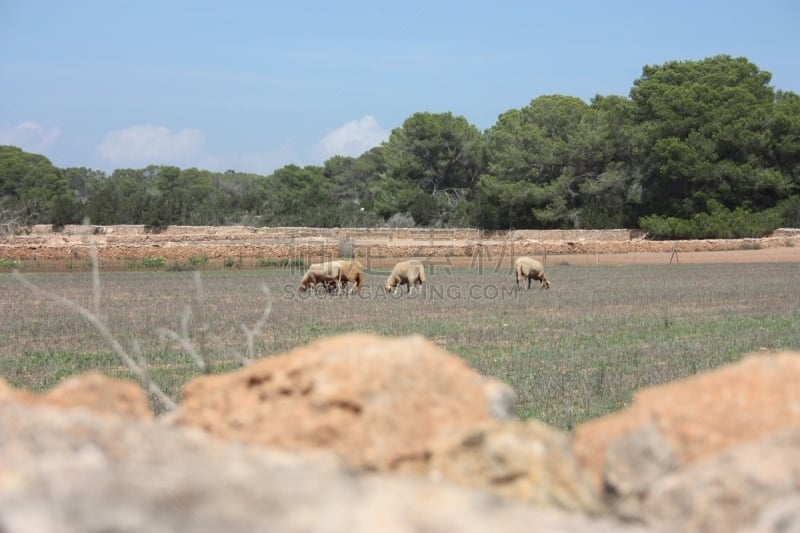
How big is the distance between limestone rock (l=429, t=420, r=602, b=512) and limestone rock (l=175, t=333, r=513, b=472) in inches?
5.2

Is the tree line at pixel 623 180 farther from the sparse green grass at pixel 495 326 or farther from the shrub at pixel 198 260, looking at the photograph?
the sparse green grass at pixel 495 326

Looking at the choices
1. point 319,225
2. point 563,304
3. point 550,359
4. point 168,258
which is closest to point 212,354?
point 550,359

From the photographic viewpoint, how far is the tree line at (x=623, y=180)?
208ft

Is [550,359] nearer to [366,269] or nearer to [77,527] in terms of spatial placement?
[77,527]

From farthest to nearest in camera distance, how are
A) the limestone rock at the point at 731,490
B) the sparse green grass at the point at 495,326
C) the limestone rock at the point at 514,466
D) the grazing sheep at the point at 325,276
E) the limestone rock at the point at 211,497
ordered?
1. the grazing sheep at the point at 325,276
2. the sparse green grass at the point at 495,326
3. the limestone rock at the point at 514,466
4. the limestone rock at the point at 731,490
5. the limestone rock at the point at 211,497

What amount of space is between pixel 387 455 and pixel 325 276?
27189 millimetres

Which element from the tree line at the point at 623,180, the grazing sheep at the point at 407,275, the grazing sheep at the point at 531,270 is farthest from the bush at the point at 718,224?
the grazing sheep at the point at 407,275

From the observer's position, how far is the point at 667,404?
342 cm

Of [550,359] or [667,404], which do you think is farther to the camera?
[550,359]

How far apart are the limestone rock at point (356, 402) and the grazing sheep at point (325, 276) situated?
86.3ft

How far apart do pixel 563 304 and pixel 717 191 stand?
4324cm

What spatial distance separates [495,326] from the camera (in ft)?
66.0

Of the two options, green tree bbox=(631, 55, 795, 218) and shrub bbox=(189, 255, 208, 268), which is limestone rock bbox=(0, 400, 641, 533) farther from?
green tree bbox=(631, 55, 795, 218)

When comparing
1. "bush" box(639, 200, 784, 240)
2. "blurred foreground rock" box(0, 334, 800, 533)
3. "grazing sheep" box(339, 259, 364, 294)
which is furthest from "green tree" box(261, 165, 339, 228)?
"blurred foreground rock" box(0, 334, 800, 533)
